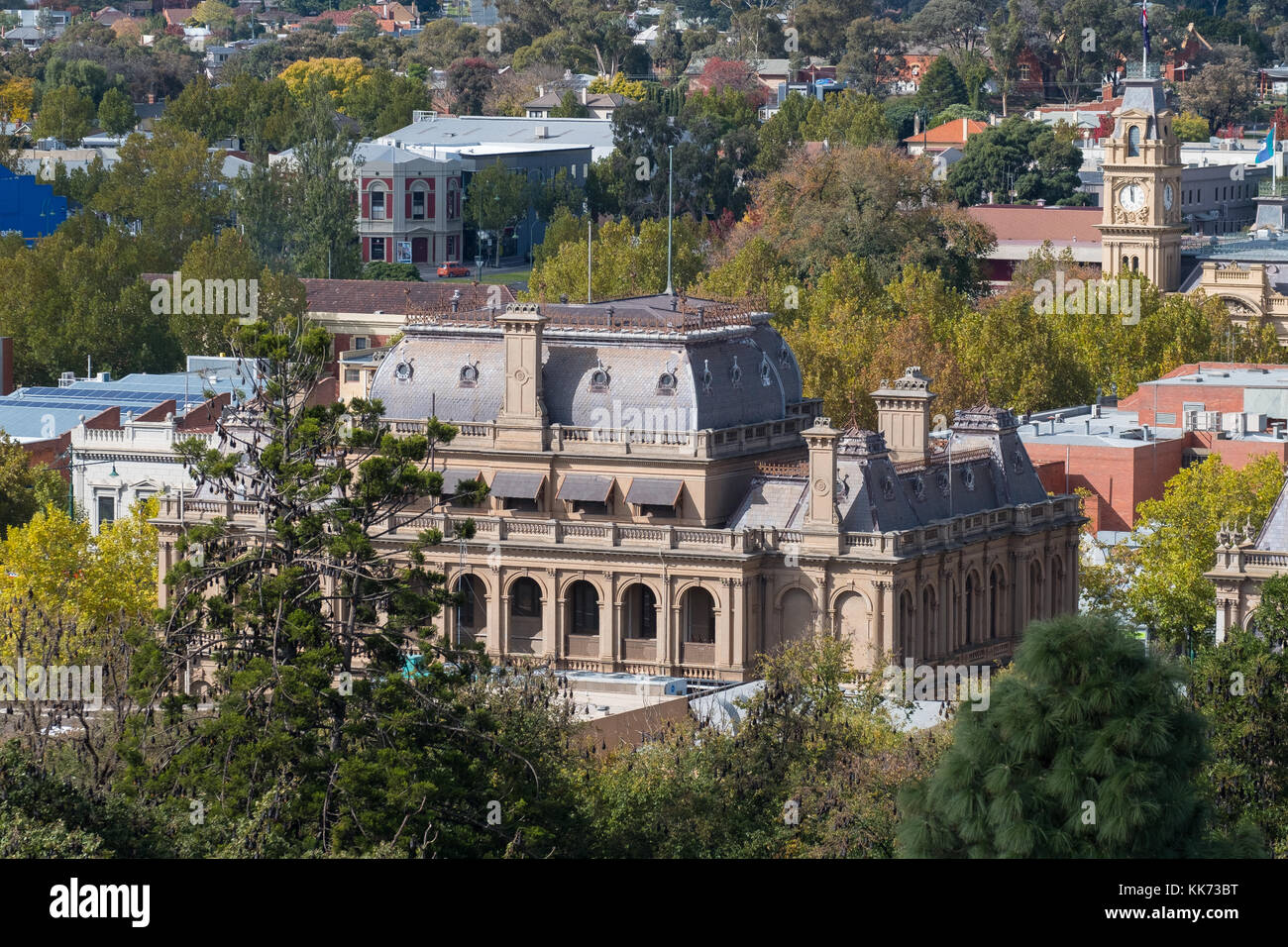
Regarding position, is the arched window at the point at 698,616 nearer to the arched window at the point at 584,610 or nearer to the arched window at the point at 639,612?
the arched window at the point at 639,612

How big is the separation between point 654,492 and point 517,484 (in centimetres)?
399

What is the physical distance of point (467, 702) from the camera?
74.4 m

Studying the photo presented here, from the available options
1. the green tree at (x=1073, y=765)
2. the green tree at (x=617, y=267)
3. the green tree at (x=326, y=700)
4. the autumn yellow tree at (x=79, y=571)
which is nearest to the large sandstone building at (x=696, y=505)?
the autumn yellow tree at (x=79, y=571)

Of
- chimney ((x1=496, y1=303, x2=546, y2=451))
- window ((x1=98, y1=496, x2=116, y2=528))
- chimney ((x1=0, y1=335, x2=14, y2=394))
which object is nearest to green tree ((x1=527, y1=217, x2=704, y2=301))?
chimney ((x1=0, y1=335, x2=14, y2=394))

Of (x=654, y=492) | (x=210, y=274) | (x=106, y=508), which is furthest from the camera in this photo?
(x=210, y=274)

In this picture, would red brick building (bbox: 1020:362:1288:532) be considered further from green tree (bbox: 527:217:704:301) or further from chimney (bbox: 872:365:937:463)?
green tree (bbox: 527:217:704:301)

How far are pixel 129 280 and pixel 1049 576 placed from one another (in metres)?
84.5

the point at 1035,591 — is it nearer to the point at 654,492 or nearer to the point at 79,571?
the point at 654,492

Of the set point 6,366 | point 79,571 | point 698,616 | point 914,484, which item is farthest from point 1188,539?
point 6,366

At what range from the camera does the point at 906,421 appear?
104m

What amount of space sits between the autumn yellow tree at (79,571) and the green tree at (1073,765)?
3816 centimetres

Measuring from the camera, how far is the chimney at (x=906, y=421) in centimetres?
10425
